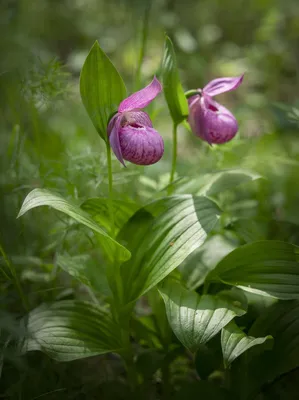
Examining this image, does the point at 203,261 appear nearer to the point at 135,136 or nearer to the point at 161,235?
the point at 161,235

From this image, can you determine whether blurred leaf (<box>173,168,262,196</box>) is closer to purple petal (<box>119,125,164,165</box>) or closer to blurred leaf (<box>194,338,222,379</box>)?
purple petal (<box>119,125,164,165</box>)

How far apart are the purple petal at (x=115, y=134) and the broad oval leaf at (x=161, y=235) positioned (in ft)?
0.68

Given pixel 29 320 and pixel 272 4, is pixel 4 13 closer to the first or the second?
pixel 29 320

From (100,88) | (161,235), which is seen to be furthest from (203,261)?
(100,88)

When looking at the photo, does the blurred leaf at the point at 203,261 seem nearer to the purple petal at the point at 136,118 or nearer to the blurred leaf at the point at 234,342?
the blurred leaf at the point at 234,342

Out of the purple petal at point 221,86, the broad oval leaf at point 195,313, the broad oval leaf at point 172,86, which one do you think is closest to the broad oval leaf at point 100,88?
the broad oval leaf at point 172,86

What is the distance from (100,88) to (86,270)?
0.48 meters

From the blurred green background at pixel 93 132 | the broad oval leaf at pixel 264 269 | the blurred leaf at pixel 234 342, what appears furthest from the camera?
the blurred green background at pixel 93 132

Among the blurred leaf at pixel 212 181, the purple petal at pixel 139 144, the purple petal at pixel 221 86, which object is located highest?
the purple petal at pixel 221 86

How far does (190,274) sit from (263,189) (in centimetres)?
57

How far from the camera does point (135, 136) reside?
907mm

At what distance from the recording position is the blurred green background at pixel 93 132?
1.19 m

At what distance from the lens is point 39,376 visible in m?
1.04

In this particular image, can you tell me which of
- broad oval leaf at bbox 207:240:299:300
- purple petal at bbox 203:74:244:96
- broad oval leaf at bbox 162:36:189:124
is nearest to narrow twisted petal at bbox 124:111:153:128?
broad oval leaf at bbox 162:36:189:124
